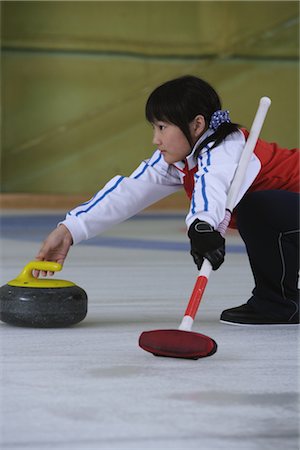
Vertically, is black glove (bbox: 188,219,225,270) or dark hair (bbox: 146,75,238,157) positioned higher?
dark hair (bbox: 146,75,238,157)

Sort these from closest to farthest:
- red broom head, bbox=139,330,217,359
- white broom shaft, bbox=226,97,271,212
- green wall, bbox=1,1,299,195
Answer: red broom head, bbox=139,330,217,359, white broom shaft, bbox=226,97,271,212, green wall, bbox=1,1,299,195

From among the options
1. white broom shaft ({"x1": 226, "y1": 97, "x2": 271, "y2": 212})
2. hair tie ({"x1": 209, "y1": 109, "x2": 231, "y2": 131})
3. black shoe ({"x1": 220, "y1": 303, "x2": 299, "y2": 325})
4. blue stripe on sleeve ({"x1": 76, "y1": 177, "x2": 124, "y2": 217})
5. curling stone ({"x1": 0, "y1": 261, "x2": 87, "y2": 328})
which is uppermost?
hair tie ({"x1": 209, "y1": 109, "x2": 231, "y2": 131})

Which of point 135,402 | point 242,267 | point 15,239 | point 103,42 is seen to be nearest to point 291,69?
point 103,42

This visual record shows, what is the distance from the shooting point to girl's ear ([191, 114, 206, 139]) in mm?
1991

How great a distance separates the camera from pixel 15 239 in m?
4.61

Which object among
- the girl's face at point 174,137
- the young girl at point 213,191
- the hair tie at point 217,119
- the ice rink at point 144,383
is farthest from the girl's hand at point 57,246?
the hair tie at point 217,119

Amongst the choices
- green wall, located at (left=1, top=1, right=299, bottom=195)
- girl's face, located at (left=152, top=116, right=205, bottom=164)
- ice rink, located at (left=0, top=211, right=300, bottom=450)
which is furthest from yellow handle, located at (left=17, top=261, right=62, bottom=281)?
green wall, located at (left=1, top=1, right=299, bottom=195)

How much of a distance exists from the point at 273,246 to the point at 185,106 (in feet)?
1.26

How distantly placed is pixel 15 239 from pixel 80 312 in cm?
264

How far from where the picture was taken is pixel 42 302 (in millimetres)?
1971

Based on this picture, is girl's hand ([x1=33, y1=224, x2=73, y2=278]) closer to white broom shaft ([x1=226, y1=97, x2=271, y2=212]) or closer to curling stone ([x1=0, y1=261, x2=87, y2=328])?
curling stone ([x1=0, y1=261, x2=87, y2=328])

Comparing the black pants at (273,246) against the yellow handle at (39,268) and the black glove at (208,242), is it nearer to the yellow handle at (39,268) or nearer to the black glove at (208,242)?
the black glove at (208,242)

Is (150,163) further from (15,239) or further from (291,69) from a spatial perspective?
(291,69)

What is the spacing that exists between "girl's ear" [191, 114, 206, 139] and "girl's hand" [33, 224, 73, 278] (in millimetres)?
380
